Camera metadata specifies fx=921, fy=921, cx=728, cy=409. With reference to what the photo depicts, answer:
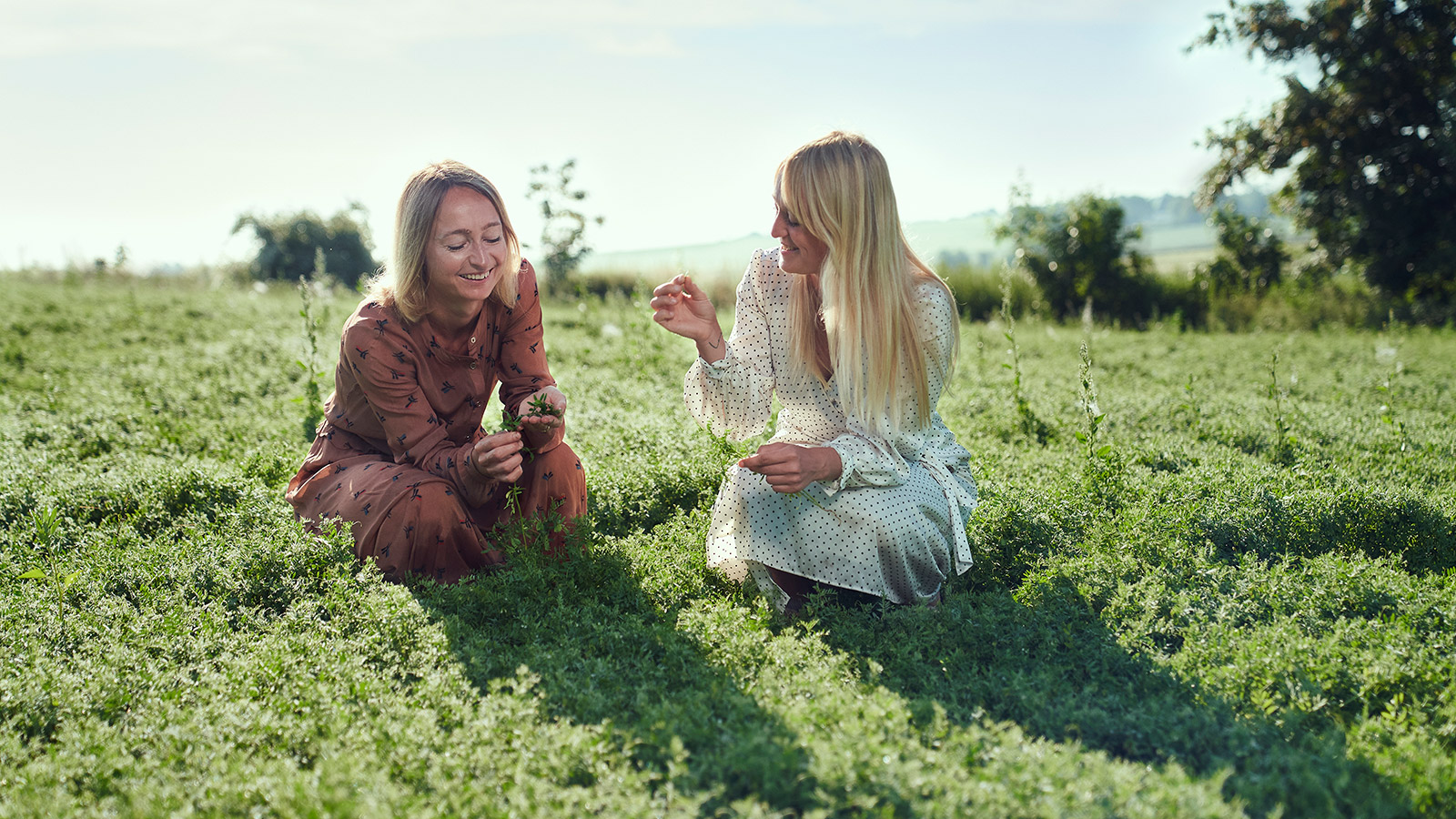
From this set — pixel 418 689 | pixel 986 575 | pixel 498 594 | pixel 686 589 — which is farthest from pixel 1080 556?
pixel 418 689

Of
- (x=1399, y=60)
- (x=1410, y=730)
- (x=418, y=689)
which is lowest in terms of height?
(x=1410, y=730)

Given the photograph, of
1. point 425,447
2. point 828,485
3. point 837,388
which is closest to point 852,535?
point 828,485

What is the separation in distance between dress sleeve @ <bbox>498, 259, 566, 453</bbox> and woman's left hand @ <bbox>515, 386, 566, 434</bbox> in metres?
0.25

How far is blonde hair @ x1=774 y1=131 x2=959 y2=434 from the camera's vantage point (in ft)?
11.2

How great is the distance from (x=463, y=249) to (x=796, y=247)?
1347 millimetres

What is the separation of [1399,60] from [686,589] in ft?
52.1

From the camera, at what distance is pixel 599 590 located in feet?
11.9

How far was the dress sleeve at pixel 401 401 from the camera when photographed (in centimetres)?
369

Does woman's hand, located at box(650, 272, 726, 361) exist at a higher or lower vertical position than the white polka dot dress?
higher

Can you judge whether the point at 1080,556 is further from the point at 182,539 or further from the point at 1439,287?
the point at 1439,287

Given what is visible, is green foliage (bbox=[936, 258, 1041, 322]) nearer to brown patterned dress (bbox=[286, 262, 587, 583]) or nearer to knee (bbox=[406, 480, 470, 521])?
brown patterned dress (bbox=[286, 262, 587, 583])

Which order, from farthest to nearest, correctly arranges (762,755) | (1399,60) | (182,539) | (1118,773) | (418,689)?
(1399,60), (182,539), (418,689), (762,755), (1118,773)

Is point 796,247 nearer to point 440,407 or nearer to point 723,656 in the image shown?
point 723,656

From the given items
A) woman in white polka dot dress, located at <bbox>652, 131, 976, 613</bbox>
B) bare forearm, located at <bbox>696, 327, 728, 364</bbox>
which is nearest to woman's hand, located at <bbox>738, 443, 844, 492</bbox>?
woman in white polka dot dress, located at <bbox>652, 131, 976, 613</bbox>
